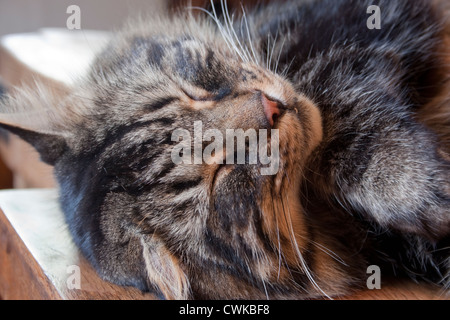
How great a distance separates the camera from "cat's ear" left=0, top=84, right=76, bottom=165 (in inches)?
40.4

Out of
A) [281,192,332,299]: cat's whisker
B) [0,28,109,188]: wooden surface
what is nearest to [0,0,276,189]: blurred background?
[0,28,109,188]: wooden surface

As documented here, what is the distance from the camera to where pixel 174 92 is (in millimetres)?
A: 965

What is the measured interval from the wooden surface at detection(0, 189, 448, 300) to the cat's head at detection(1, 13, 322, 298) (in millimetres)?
40

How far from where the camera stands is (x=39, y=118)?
110 centimetres

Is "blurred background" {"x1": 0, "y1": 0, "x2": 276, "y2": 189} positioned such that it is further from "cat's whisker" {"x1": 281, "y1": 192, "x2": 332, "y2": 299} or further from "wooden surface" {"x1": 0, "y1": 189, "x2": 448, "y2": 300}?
"cat's whisker" {"x1": 281, "y1": 192, "x2": 332, "y2": 299}

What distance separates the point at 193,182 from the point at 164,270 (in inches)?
6.6

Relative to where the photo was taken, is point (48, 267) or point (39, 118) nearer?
point (48, 267)

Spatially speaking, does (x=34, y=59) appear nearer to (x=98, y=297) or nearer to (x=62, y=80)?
(x=62, y=80)

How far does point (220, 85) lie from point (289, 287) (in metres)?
0.43

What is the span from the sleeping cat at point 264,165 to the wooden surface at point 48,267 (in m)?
0.04

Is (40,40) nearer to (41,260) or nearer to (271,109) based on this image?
(41,260)

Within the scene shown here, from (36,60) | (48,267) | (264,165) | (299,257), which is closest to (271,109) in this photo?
(264,165)

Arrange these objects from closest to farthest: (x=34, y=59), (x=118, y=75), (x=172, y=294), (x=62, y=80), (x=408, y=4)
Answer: (x=172, y=294), (x=118, y=75), (x=408, y=4), (x=62, y=80), (x=34, y=59)

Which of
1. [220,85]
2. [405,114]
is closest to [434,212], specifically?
[405,114]
